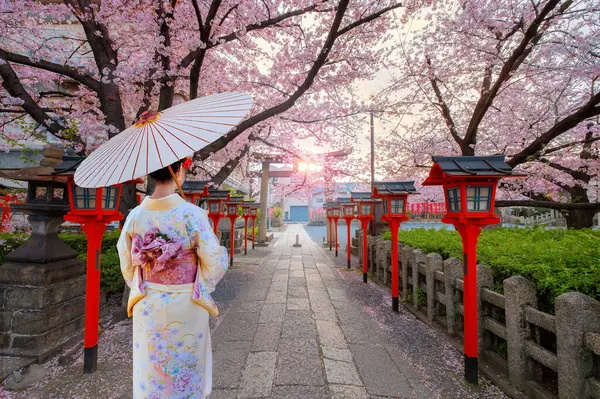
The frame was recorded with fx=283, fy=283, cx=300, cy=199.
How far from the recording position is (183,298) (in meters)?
2.05

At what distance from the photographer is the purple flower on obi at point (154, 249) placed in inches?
77.2

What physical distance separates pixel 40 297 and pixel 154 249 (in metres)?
3.17

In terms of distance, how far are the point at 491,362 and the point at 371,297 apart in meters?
3.13

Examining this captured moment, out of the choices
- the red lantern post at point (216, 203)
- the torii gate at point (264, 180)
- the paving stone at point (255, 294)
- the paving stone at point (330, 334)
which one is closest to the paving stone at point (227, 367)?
the paving stone at point (330, 334)

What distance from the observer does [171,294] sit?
2.04 m

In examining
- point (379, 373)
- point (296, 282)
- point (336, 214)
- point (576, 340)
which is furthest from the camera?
point (336, 214)

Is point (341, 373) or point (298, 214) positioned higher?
point (341, 373)

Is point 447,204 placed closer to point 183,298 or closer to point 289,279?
point 183,298

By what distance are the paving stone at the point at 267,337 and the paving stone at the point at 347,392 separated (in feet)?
3.54

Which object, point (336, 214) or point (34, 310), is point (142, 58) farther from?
point (336, 214)

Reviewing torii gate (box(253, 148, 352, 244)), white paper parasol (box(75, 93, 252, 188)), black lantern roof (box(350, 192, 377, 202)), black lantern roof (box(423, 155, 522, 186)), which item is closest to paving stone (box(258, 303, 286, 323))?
black lantern roof (box(423, 155, 522, 186))

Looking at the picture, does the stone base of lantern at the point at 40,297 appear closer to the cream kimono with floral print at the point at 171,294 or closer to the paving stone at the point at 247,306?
the paving stone at the point at 247,306

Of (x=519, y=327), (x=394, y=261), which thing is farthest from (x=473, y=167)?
(x=394, y=261)

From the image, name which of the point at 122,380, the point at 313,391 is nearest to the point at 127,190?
the point at 122,380
